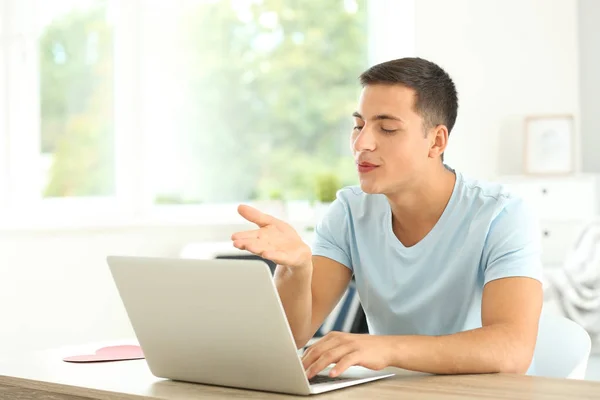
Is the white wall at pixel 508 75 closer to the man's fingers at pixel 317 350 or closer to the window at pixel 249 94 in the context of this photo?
the window at pixel 249 94

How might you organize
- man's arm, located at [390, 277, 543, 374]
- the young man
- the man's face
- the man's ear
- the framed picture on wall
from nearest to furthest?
man's arm, located at [390, 277, 543, 374], the young man, the man's face, the man's ear, the framed picture on wall

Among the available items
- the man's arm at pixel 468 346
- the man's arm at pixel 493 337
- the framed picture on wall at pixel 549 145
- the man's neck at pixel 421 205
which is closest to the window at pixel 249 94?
the framed picture on wall at pixel 549 145

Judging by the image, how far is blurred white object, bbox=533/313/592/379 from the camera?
69.4 inches

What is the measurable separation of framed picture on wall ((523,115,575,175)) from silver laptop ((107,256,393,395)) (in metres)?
3.68

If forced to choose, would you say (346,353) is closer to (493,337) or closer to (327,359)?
(327,359)

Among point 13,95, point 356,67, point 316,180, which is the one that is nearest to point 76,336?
point 13,95

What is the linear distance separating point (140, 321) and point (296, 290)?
0.43m

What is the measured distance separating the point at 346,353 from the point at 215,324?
210mm

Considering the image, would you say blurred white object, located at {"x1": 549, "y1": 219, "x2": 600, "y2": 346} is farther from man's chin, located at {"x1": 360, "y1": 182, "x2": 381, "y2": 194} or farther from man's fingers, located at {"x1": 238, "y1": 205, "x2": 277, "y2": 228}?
man's fingers, located at {"x1": 238, "y1": 205, "x2": 277, "y2": 228}

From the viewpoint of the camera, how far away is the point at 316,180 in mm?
4785

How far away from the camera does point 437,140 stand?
2.04 metres

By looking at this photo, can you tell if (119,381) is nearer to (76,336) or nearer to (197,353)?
(197,353)

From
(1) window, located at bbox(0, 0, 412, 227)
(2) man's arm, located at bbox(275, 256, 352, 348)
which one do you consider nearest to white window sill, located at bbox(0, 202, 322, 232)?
(1) window, located at bbox(0, 0, 412, 227)

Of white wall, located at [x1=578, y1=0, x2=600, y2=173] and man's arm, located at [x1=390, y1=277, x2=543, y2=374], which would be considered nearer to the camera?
man's arm, located at [x1=390, y1=277, x2=543, y2=374]
